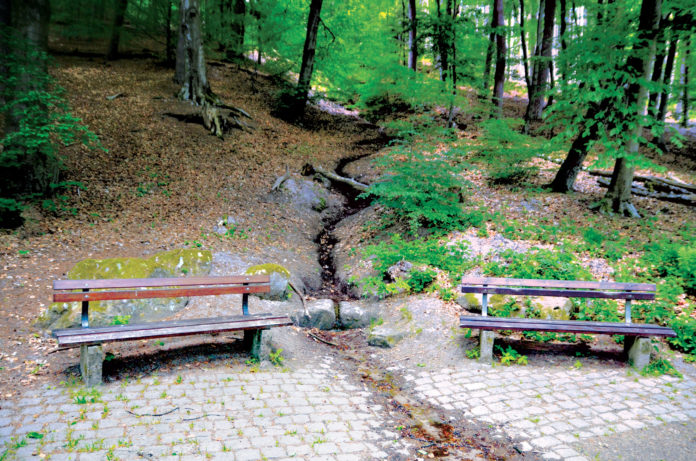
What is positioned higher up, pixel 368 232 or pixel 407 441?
pixel 368 232

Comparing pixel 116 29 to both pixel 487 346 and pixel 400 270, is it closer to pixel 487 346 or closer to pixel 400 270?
pixel 400 270

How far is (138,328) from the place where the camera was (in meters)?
4.11

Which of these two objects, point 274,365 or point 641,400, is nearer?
point 641,400

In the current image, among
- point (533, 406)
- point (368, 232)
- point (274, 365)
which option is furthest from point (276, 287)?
point (533, 406)

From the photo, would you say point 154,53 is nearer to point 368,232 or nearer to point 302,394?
point 368,232

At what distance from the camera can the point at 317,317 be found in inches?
258

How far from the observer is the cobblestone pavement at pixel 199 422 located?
305 cm

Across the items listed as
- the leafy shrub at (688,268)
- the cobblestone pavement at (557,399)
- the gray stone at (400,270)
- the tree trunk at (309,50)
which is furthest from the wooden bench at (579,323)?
the tree trunk at (309,50)

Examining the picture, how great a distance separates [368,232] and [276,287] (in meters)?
3.57

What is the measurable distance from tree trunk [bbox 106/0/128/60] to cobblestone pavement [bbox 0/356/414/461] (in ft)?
58.3

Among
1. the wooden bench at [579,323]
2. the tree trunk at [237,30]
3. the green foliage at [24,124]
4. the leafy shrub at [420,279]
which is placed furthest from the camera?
the tree trunk at [237,30]

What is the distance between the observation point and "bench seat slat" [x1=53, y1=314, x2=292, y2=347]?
12.4 feet

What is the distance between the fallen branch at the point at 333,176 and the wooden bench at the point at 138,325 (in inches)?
310

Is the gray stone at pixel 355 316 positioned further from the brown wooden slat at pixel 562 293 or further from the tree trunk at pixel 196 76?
the tree trunk at pixel 196 76
